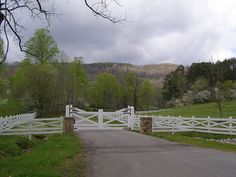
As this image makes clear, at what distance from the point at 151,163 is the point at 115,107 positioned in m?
74.0

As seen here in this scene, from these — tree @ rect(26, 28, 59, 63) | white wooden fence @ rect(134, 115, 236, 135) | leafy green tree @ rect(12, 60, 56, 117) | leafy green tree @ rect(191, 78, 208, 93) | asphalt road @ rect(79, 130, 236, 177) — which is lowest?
asphalt road @ rect(79, 130, 236, 177)

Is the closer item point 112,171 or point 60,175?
point 60,175

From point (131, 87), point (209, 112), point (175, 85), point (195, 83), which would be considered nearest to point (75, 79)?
point (131, 87)

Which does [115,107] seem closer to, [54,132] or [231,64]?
[231,64]

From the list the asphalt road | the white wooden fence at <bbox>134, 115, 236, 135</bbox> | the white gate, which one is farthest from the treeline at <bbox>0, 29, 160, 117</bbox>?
the asphalt road

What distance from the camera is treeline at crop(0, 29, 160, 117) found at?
48500 millimetres

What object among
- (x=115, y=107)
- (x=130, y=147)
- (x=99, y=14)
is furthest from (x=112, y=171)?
(x=115, y=107)

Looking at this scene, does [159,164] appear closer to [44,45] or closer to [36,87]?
[36,87]

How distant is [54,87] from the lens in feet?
169

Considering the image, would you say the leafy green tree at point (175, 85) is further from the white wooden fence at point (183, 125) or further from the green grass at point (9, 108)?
the white wooden fence at point (183, 125)

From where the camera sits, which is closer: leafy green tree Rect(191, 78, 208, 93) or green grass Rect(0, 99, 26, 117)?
green grass Rect(0, 99, 26, 117)

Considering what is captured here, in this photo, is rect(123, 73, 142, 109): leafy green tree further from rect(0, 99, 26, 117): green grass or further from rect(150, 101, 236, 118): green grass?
rect(0, 99, 26, 117): green grass

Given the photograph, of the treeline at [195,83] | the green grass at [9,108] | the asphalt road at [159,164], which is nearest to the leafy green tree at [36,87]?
the green grass at [9,108]

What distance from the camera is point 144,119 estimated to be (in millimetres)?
23969
